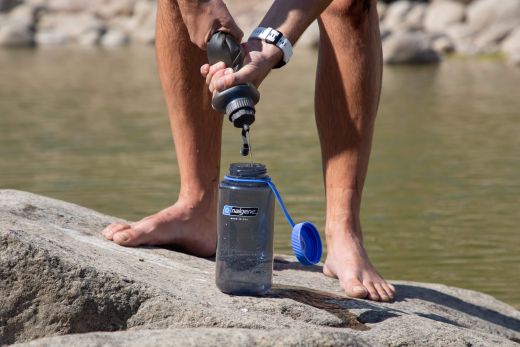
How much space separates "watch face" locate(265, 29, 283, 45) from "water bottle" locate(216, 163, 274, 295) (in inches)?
14.8

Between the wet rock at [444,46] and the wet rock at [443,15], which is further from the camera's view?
the wet rock at [443,15]

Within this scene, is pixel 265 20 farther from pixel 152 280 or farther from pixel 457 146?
pixel 457 146

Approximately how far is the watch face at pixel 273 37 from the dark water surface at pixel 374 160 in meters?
1.69

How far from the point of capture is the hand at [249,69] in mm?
3104

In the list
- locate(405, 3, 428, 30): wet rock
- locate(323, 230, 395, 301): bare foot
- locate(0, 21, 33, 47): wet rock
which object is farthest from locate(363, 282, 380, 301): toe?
locate(0, 21, 33, 47): wet rock

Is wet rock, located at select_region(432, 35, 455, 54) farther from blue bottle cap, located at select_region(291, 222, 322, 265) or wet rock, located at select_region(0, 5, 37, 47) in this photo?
blue bottle cap, located at select_region(291, 222, 322, 265)

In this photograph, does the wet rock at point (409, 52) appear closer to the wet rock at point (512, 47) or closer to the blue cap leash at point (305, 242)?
the wet rock at point (512, 47)

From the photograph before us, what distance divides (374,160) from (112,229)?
159 inches

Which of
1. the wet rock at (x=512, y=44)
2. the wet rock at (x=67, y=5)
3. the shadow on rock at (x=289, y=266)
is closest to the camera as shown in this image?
the shadow on rock at (x=289, y=266)

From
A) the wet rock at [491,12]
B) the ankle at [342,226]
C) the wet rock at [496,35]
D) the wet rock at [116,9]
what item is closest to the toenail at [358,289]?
the ankle at [342,226]

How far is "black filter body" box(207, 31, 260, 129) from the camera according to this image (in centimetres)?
306

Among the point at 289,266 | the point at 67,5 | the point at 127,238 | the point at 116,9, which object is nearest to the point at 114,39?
the point at 116,9

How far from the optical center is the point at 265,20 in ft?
11.0

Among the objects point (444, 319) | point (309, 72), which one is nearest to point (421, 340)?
point (444, 319)
